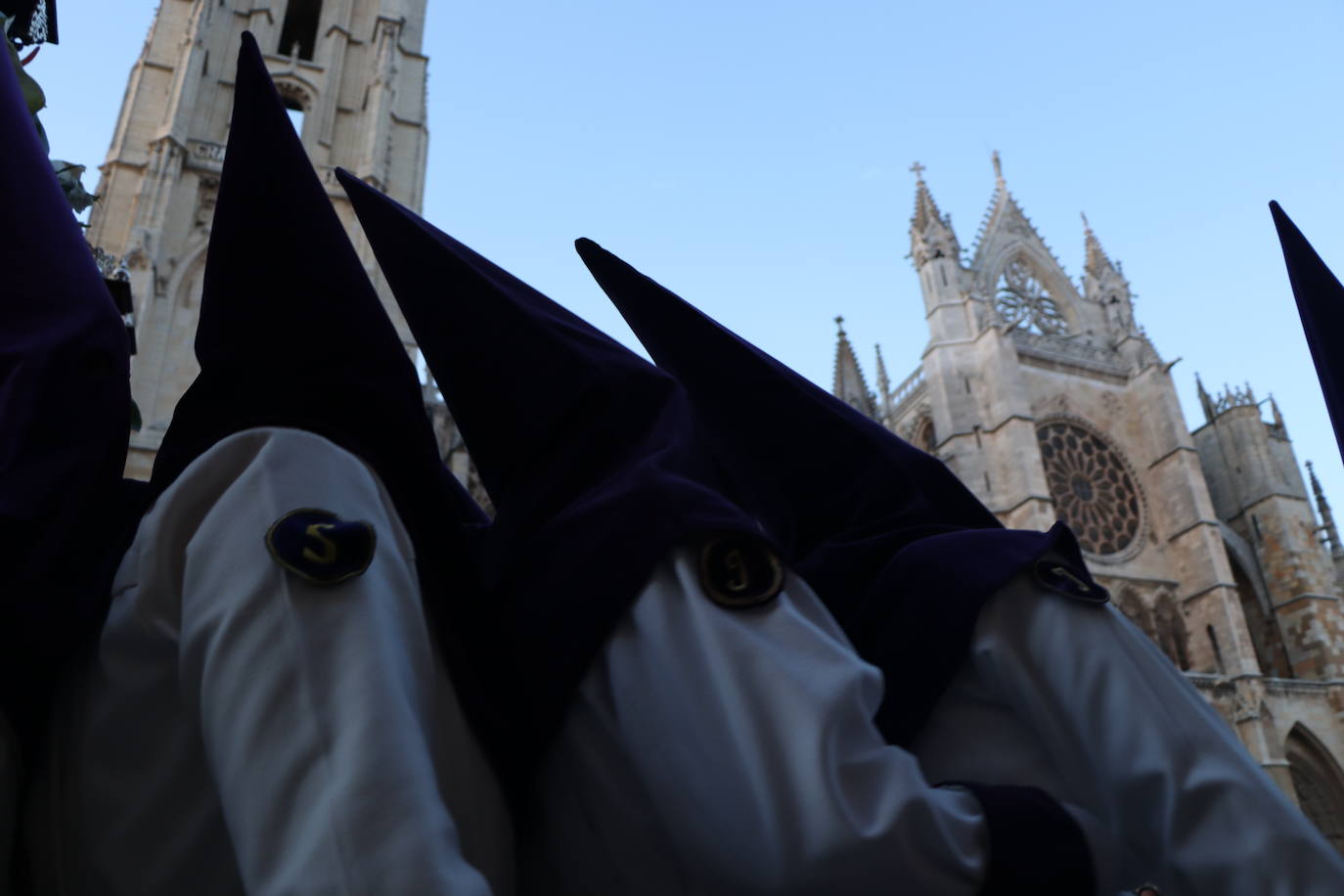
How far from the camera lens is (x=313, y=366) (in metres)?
1.30

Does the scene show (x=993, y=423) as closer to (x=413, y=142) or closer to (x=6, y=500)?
(x=413, y=142)

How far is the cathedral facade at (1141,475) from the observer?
1877cm

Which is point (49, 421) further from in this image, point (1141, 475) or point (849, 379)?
point (849, 379)

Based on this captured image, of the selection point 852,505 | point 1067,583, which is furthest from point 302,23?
point 1067,583

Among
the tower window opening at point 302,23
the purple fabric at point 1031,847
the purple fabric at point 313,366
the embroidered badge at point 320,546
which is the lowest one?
the purple fabric at point 1031,847

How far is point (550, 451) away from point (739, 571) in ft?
1.52

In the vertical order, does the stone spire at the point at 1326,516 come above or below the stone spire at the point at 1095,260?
below

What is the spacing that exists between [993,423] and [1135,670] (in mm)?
19084

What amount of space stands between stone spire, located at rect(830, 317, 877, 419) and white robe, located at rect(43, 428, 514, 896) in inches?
925

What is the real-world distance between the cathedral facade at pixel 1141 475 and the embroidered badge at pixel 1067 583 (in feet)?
57.3

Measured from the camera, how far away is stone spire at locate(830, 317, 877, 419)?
24.6 m

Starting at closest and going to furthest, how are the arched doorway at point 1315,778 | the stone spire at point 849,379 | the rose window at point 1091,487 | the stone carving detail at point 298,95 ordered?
the stone carving detail at point 298,95 < the arched doorway at point 1315,778 < the rose window at point 1091,487 < the stone spire at point 849,379

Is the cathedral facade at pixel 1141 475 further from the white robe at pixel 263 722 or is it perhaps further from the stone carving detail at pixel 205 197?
the white robe at pixel 263 722

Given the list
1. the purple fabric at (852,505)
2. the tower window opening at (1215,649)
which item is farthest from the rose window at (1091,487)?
A: the purple fabric at (852,505)
